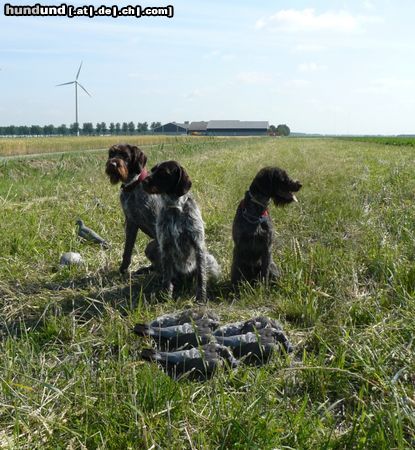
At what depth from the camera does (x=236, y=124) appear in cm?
16112

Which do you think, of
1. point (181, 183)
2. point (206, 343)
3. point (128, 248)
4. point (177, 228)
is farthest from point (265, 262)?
point (206, 343)

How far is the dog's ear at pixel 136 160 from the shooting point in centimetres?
547

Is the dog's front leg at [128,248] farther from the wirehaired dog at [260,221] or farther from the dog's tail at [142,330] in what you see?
the dog's tail at [142,330]

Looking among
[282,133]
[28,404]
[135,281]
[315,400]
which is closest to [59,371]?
[28,404]

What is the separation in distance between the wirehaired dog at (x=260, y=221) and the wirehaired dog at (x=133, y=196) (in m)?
1.03

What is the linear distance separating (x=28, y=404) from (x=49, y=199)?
7.37 m

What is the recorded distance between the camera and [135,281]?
5516mm

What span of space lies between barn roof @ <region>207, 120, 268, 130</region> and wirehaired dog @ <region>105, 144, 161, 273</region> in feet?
506

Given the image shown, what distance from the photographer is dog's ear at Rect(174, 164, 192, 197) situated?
4.80 metres

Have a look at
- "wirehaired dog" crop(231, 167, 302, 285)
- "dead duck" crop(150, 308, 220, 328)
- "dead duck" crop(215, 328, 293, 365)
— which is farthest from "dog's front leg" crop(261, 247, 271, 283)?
"dead duck" crop(215, 328, 293, 365)

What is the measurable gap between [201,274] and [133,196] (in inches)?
54.4

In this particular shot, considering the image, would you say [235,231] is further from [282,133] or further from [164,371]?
[282,133]

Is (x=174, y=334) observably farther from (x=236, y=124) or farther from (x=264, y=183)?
(x=236, y=124)

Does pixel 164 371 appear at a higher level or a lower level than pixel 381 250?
lower
